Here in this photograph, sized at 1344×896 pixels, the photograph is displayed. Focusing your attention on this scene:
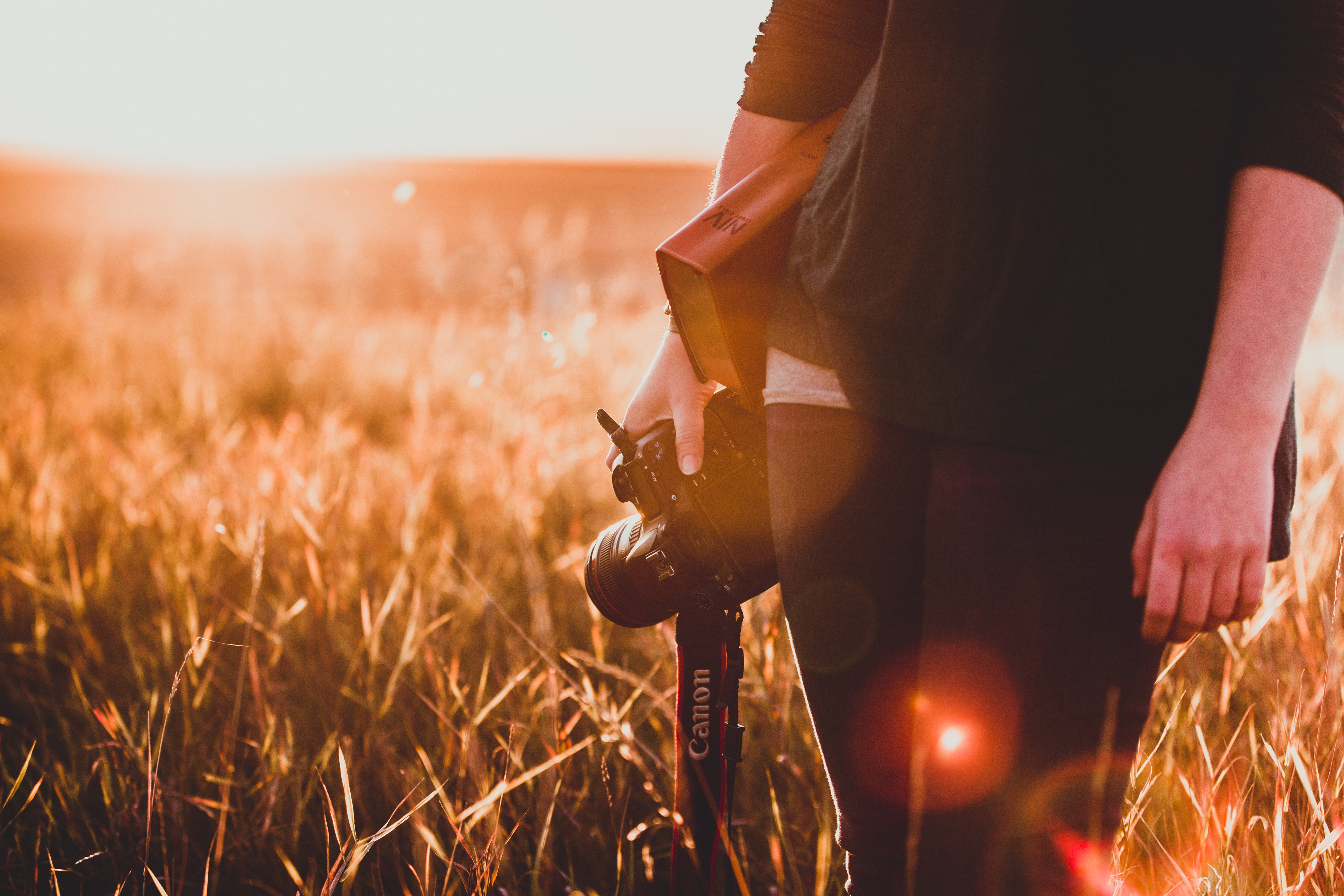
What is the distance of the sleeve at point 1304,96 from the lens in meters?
0.56

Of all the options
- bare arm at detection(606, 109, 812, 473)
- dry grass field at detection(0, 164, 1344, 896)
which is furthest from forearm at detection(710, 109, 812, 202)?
dry grass field at detection(0, 164, 1344, 896)

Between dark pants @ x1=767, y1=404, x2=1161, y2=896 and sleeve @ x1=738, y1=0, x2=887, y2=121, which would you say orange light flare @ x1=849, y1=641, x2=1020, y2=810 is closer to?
dark pants @ x1=767, y1=404, x2=1161, y2=896

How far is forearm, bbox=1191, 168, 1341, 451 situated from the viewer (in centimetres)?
57

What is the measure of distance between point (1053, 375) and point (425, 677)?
1467 millimetres

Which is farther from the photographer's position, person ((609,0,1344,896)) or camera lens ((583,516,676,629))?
camera lens ((583,516,676,629))

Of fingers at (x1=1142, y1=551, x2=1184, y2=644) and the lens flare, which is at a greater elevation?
fingers at (x1=1142, y1=551, x2=1184, y2=644)

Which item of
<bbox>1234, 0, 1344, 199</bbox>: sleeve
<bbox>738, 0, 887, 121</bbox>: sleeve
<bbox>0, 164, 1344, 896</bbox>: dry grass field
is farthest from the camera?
<bbox>0, 164, 1344, 896</bbox>: dry grass field

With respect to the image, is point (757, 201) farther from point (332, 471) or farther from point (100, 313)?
point (100, 313)

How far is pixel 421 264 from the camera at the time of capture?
3.66 metres

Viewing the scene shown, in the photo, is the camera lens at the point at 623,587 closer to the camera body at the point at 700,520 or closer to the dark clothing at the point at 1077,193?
the camera body at the point at 700,520

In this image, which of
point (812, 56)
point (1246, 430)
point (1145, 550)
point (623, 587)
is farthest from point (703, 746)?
point (812, 56)

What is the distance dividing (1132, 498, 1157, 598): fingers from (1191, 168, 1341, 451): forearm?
76 millimetres

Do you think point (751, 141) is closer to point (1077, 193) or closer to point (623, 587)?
point (1077, 193)

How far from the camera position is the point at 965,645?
2.22ft
